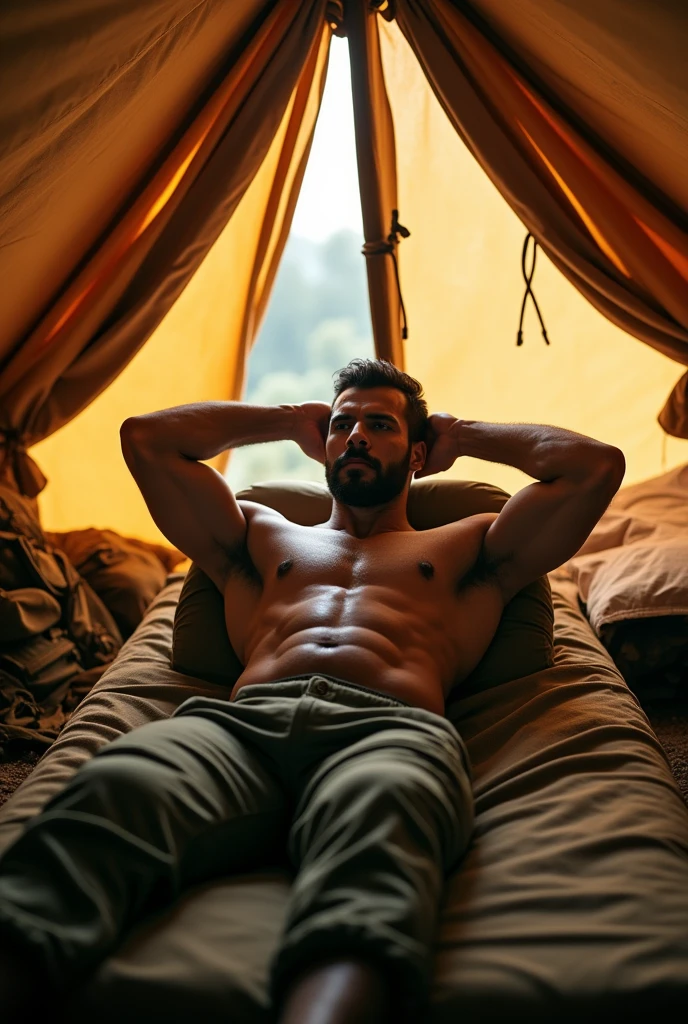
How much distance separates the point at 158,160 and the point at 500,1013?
2.27 metres

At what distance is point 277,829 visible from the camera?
1328 mm

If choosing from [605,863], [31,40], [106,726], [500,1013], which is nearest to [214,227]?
[31,40]

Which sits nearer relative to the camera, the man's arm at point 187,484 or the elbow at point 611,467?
the elbow at point 611,467

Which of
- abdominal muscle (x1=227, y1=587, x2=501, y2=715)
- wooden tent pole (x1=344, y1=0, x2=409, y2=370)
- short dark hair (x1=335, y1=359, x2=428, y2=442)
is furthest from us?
wooden tent pole (x1=344, y1=0, x2=409, y2=370)

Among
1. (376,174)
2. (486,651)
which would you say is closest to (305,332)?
(376,174)

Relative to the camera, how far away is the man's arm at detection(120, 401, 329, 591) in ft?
6.35

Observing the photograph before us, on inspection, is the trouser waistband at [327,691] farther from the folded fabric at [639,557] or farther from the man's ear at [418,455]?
the folded fabric at [639,557]

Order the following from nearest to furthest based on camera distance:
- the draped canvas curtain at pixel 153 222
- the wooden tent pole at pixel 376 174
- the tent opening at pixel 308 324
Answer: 1. the draped canvas curtain at pixel 153 222
2. the wooden tent pole at pixel 376 174
3. the tent opening at pixel 308 324

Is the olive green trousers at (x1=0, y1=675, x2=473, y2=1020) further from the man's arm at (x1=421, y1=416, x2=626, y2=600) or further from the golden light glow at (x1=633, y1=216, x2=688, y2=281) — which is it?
the golden light glow at (x1=633, y1=216, x2=688, y2=281)

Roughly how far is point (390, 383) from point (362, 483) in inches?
12.4

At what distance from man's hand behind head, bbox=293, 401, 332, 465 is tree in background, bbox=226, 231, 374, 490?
132cm

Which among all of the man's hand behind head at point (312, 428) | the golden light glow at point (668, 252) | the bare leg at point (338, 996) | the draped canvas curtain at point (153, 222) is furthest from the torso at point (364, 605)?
the golden light glow at point (668, 252)

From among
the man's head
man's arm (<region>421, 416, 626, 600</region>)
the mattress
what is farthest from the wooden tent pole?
the mattress

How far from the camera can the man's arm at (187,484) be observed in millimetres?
1936
